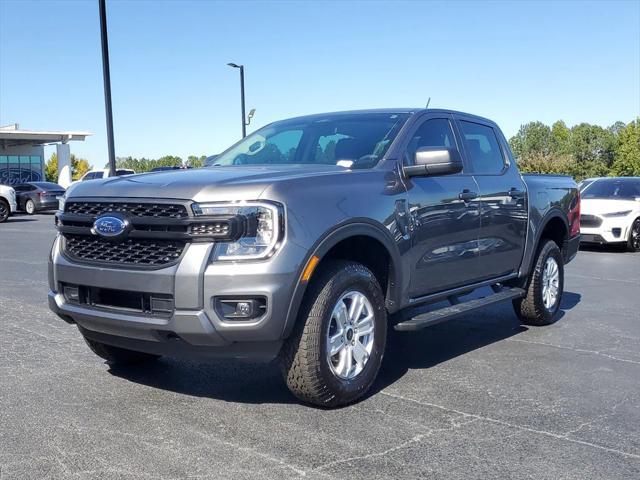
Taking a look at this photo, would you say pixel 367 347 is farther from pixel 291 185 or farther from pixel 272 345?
pixel 291 185

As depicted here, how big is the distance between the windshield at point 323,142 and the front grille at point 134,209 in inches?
56.1

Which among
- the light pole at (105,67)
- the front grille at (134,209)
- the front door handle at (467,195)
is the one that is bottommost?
the front door handle at (467,195)

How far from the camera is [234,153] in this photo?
19.4ft

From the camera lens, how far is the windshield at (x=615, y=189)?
578 inches

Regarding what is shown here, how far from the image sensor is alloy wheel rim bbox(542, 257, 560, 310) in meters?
6.91

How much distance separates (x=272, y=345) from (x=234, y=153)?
2345 millimetres

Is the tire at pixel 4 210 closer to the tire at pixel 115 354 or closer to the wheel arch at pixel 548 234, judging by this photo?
the tire at pixel 115 354

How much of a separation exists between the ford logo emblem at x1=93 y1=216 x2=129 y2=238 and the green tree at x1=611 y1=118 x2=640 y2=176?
9991 cm

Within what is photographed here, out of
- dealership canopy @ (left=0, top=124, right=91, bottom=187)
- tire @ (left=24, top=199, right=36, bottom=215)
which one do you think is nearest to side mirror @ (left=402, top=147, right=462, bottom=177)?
tire @ (left=24, top=199, right=36, bottom=215)

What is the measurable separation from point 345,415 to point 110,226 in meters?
1.73

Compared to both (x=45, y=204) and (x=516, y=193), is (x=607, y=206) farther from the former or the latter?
(x=45, y=204)

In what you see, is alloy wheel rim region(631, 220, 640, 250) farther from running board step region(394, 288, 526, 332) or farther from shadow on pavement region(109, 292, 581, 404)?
running board step region(394, 288, 526, 332)

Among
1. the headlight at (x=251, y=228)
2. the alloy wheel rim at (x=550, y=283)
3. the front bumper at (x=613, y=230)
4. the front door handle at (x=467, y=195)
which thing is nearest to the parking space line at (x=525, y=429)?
the headlight at (x=251, y=228)

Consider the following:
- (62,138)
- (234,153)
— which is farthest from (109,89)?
(62,138)
